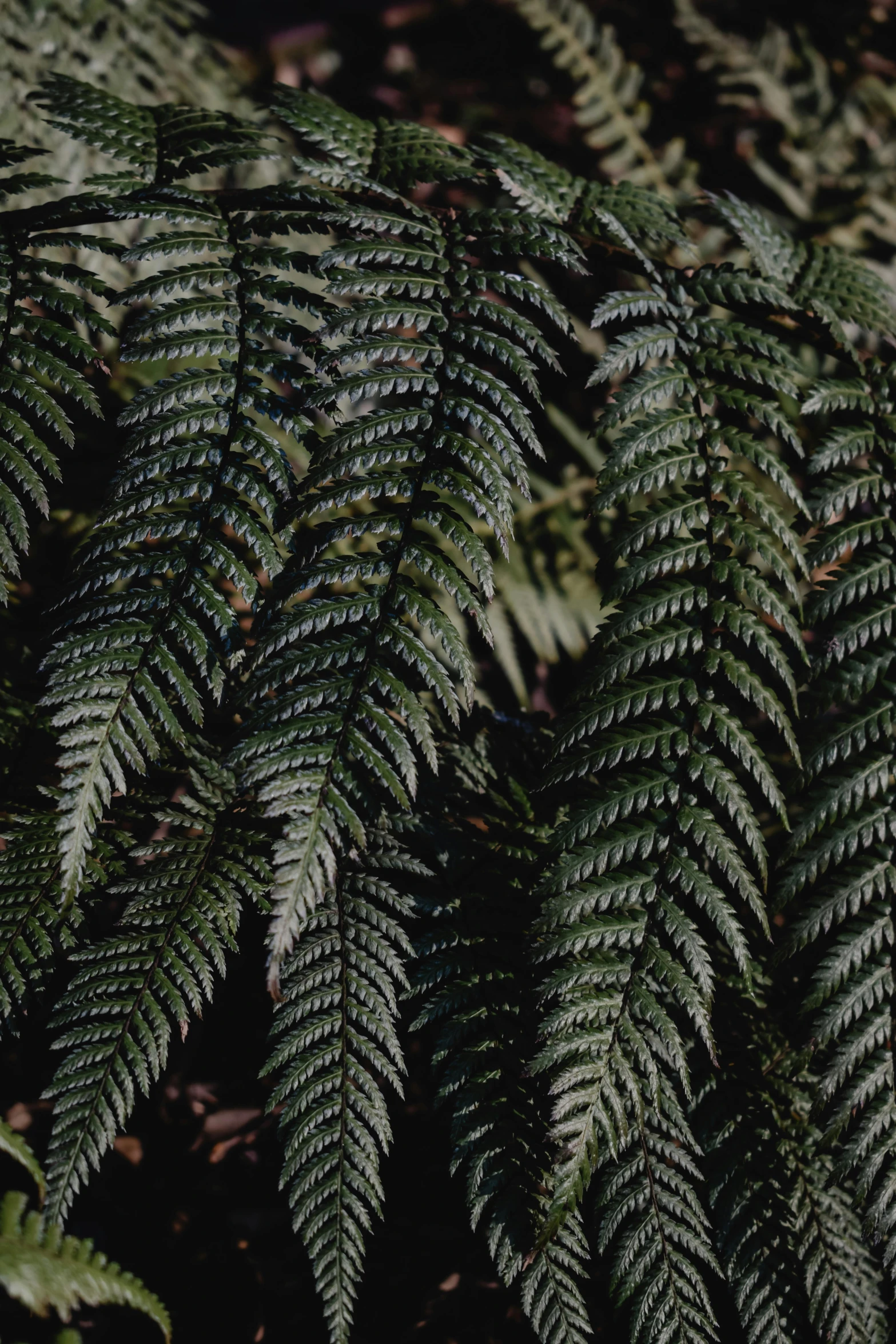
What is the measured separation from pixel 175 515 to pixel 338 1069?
0.94m

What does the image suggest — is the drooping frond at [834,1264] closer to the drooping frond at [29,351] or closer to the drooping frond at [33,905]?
the drooping frond at [33,905]

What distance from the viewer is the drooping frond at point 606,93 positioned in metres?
3.18

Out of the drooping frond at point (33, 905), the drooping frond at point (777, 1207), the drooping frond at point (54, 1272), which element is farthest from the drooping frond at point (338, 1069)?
the drooping frond at point (777, 1207)

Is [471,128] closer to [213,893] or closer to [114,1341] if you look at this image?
[213,893]

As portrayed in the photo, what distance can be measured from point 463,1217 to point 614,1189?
23.8 inches

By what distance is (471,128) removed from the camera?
3496 millimetres

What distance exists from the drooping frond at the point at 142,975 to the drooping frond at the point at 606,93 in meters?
2.90

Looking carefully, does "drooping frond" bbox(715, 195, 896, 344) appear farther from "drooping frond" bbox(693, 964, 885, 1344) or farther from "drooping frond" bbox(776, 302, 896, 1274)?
"drooping frond" bbox(693, 964, 885, 1344)

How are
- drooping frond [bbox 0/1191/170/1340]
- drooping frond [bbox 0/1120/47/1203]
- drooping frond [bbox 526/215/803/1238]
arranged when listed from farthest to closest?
drooping frond [bbox 526/215/803/1238] < drooping frond [bbox 0/1120/47/1203] < drooping frond [bbox 0/1191/170/1340]

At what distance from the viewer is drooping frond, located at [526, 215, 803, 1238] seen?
1312 millimetres

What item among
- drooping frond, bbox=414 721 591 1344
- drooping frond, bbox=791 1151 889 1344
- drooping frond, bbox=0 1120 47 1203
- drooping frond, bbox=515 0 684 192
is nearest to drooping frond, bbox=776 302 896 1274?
drooping frond, bbox=791 1151 889 1344

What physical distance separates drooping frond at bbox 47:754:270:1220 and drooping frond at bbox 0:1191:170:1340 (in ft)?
0.21

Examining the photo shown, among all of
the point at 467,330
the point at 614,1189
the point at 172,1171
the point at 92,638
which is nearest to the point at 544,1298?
the point at 614,1189

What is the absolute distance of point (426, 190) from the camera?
3.52m
